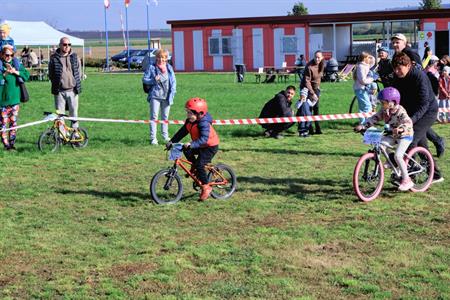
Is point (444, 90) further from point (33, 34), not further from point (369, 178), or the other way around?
point (33, 34)

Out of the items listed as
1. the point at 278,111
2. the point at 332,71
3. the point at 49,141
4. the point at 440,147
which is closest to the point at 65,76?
the point at 49,141

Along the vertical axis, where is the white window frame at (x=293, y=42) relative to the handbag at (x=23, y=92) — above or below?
above

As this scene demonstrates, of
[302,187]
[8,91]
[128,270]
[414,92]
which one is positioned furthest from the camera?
[8,91]

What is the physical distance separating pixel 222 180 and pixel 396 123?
2237 millimetres

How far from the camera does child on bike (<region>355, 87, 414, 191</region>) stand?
30.3 ft

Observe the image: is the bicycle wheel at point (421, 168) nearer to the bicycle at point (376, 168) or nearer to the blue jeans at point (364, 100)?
the bicycle at point (376, 168)

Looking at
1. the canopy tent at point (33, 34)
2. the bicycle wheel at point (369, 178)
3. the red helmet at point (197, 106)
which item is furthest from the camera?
the canopy tent at point (33, 34)

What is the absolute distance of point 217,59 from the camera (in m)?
49.4

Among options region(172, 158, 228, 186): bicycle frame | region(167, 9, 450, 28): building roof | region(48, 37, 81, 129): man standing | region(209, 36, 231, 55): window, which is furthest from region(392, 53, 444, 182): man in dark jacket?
region(209, 36, 231, 55): window

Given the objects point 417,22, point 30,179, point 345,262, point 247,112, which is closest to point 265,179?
point 30,179

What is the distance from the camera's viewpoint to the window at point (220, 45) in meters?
48.7

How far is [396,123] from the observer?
9.34 meters

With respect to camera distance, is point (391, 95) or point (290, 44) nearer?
point (391, 95)

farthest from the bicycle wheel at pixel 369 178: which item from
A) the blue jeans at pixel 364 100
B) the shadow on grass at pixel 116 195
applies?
the blue jeans at pixel 364 100
